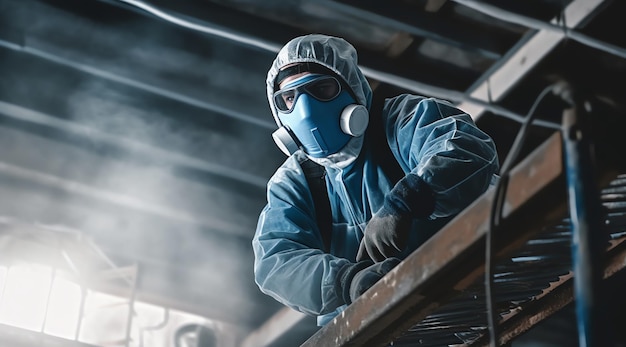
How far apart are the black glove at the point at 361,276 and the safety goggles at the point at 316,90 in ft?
1.49

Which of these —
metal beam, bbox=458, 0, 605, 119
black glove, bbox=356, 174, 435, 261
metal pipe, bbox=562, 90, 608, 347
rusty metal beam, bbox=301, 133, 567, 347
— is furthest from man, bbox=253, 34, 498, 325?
metal beam, bbox=458, 0, 605, 119

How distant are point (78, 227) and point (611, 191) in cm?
421

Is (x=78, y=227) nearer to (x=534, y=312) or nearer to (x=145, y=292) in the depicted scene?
(x=145, y=292)

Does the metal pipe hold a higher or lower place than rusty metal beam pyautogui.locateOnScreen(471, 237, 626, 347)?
lower

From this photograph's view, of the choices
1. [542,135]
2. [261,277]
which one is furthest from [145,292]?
[261,277]

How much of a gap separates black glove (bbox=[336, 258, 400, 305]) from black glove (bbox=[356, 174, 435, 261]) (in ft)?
0.12

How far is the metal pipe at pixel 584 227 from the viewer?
1139 millimetres

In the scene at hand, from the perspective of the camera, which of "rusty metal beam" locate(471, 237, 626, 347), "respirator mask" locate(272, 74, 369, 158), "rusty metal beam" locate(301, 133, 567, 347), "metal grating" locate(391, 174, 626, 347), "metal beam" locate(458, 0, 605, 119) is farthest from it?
"metal beam" locate(458, 0, 605, 119)

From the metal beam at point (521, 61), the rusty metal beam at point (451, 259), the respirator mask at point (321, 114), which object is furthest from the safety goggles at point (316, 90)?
the metal beam at point (521, 61)

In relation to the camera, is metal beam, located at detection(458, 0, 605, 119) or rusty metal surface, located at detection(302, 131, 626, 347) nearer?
rusty metal surface, located at detection(302, 131, 626, 347)

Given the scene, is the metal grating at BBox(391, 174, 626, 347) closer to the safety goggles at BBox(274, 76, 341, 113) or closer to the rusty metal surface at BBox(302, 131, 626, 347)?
the rusty metal surface at BBox(302, 131, 626, 347)

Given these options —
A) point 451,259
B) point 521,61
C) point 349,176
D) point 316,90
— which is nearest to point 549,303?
point 451,259

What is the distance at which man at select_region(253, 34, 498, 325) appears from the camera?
6.13 ft

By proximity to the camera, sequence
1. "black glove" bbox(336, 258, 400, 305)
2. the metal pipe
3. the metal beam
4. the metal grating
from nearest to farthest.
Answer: the metal pipe < the metal grating < "black glove" bbox(336, 258, 400, 305) < the metal beam
